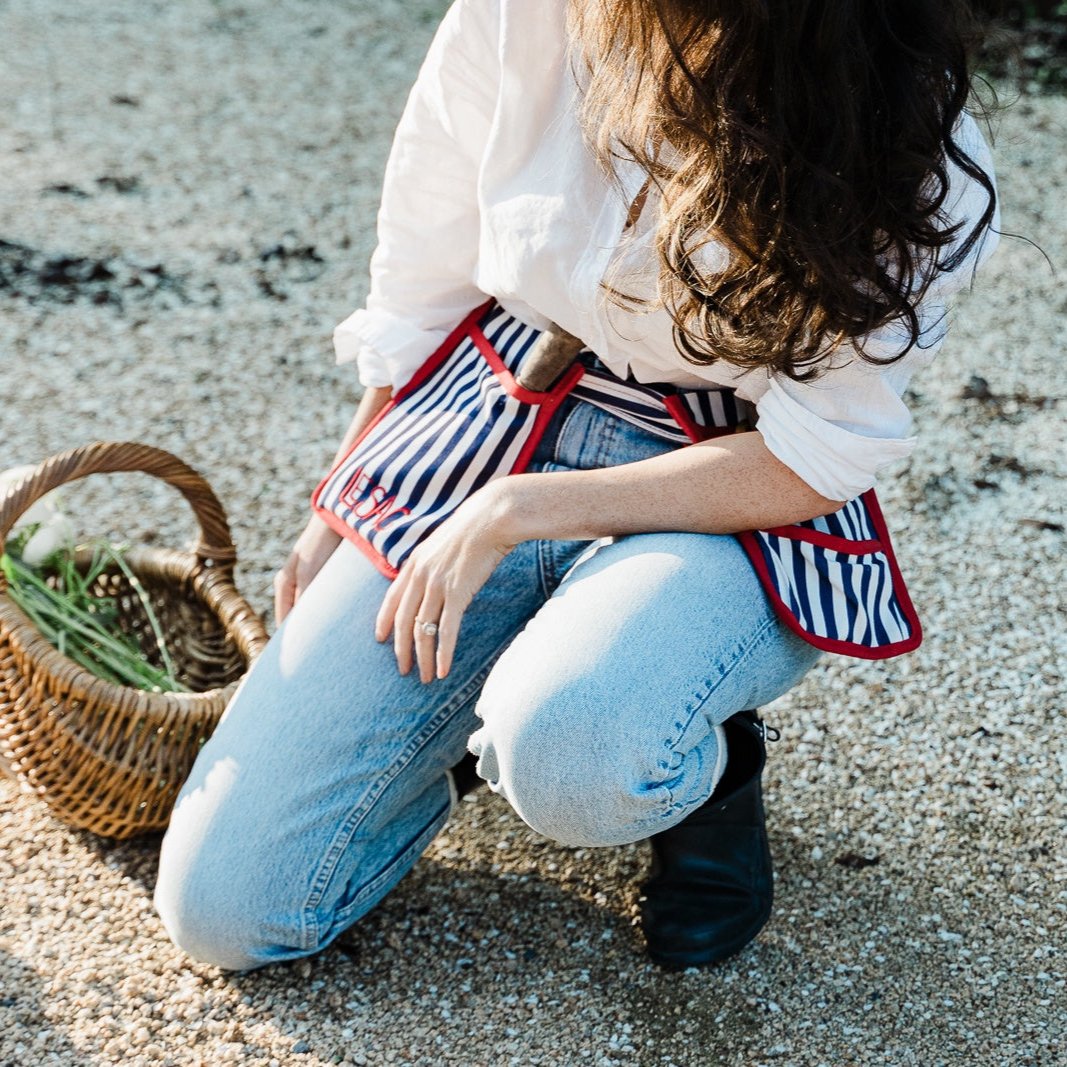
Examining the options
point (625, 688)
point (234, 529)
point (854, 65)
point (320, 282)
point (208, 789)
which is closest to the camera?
point (854, 65)

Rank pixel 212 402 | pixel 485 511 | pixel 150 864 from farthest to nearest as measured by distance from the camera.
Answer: pixel 212 402
pixel 150 864
pixel 485 511

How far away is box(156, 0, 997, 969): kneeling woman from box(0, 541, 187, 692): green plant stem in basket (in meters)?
0.34

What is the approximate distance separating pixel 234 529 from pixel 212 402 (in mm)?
511

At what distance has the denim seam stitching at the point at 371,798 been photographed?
1629mm

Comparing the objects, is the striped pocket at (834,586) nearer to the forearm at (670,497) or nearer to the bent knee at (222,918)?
the forearm at (670,497)

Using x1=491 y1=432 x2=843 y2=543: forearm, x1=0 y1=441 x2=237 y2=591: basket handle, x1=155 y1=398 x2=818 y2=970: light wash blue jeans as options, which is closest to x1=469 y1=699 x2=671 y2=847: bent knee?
x1=155 y1=398 x2=818 y2=970: light wash blue jeans

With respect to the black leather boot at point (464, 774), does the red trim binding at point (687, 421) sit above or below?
above

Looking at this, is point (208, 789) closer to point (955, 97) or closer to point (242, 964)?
point (242, 964)

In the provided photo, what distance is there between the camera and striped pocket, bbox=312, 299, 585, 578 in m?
1.67

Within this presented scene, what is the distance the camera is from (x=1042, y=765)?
2.01 metres

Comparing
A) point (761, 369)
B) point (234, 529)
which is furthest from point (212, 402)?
point (761, 369)

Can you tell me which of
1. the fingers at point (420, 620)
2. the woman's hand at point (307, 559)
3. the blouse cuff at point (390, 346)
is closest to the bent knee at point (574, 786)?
the fingers at point (420, 620)

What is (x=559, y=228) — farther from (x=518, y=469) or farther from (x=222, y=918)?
(x=222, y=918)

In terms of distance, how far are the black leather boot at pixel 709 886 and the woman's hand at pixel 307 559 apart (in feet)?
1.98
